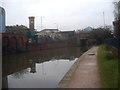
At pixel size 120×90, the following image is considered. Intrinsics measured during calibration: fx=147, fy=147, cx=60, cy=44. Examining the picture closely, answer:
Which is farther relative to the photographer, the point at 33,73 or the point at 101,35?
the point at 101,35

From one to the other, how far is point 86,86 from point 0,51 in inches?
679

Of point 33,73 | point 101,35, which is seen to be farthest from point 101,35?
point 33,73

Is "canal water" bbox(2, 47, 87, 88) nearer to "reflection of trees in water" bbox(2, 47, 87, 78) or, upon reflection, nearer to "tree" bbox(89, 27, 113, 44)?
"reflection of trees in water" bbox(2, 47, 87, 78)

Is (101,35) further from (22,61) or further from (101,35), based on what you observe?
(22,61)

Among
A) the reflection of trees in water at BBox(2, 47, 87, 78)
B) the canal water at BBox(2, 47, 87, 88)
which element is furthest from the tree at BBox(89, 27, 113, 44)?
the canal water at BBox(2, 47, 87, 88)

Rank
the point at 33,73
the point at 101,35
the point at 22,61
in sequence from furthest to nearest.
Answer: the point at 101,35 < the point at 22,61 < the point at 33,73

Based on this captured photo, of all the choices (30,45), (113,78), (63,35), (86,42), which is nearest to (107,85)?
(113,78)

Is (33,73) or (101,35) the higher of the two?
(101,35)

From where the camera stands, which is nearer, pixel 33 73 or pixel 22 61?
pixel 33 73

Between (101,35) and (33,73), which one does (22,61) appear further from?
(101,35)

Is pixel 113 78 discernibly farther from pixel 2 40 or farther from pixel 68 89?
pixel 2 40

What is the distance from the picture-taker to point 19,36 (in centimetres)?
2577

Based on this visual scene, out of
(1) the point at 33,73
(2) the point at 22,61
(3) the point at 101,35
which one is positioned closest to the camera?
(1) the point at 33,73

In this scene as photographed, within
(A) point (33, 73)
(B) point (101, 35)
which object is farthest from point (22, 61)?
(B) point (101, 35)
